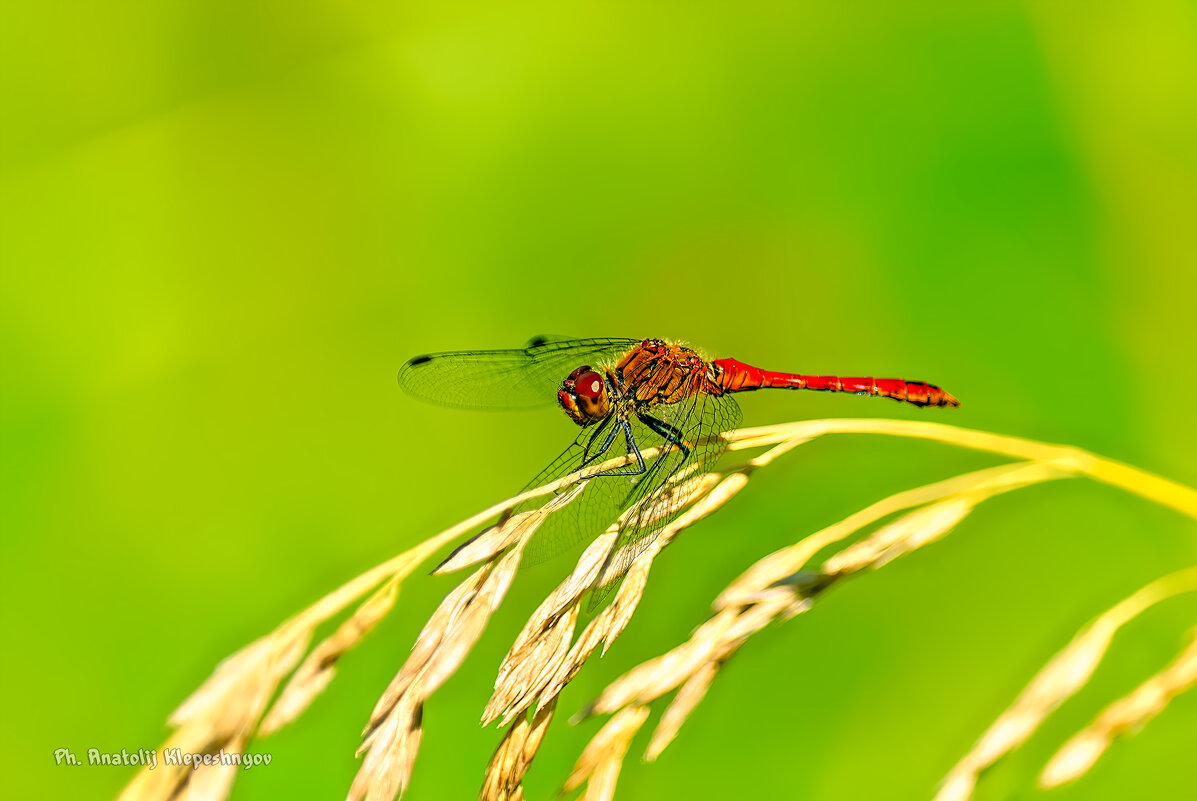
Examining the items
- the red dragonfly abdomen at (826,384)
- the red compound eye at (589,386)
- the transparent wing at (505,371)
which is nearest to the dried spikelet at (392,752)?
the red compound eye at (589,386)

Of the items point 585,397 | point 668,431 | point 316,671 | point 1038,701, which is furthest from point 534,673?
point 585,397

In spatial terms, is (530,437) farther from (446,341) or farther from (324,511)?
(324,511)

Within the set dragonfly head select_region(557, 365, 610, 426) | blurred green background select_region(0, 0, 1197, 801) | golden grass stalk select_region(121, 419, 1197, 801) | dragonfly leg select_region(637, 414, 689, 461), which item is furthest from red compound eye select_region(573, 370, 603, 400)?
golden grass stalk select_region(121, 419, 1197, 801)

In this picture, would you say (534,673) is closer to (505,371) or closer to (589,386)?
(589,386)

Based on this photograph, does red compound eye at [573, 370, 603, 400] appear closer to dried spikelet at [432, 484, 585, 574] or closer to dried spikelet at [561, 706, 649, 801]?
dried spikelet at [432, 484, 585, 574]

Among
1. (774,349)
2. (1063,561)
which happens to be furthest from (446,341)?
(1063,561)
